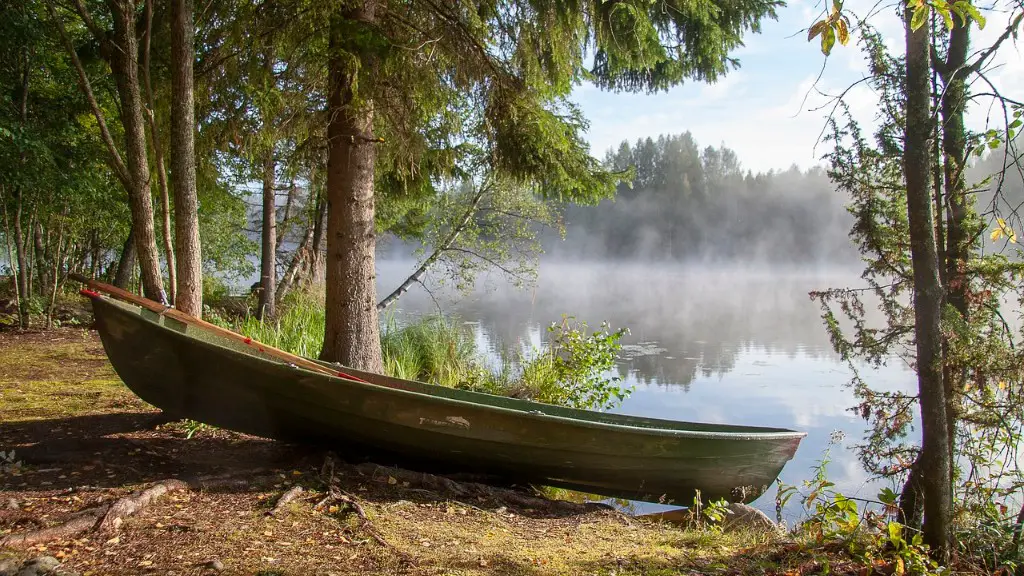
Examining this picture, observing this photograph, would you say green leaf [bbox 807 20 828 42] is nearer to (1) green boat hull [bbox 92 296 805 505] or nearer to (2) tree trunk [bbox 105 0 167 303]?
(1) green boat hull [bbox 92 296 805 505]

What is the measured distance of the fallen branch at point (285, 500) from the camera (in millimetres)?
2971

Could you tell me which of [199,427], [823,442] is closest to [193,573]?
[199,427]

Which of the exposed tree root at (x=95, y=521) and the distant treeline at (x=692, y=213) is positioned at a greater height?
the distant treeline at (x=692, y=213)

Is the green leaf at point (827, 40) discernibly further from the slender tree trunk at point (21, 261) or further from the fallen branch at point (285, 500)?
the slender tree trunk at point (21, 261)

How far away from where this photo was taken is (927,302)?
2.83m

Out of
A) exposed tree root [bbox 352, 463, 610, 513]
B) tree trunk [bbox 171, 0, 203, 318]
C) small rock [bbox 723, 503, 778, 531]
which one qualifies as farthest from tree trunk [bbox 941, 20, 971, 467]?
tree trunk [bbox 171, 0, 203, 318]

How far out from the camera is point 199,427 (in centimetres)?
439

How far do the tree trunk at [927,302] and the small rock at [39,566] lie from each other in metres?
3.51

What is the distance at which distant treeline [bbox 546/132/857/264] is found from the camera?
44094mm

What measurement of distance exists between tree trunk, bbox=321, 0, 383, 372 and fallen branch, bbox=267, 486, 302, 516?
1.88m

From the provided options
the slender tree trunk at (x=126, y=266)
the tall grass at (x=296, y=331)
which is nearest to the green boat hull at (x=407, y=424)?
the tall grass at (x=296, y=331)

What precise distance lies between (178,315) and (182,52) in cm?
206

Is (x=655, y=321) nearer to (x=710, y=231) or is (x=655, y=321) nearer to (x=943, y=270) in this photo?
(x=943, y=270)

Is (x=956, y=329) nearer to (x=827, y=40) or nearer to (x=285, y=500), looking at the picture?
(x=827, y=40)
